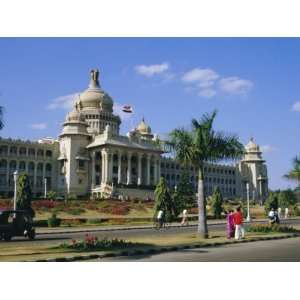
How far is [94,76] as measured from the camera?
100688 millimetres

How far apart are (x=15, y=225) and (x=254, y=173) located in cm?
10751

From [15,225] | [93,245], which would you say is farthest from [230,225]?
[15,225]

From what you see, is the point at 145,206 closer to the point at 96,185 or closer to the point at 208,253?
the point at 96,185

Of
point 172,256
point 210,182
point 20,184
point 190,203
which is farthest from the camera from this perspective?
point 210,182

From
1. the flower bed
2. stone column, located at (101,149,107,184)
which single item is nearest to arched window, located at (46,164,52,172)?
stone column, located at (101,149,107,184)

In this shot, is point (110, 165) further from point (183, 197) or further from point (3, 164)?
point (183, 197)

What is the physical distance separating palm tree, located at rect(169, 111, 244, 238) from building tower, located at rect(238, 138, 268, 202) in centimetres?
10175

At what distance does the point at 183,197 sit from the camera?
54281 mm

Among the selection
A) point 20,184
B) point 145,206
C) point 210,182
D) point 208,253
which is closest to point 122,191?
point 145,206

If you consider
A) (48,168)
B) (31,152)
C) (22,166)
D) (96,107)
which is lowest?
(48,168)

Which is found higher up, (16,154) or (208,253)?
(16,154)

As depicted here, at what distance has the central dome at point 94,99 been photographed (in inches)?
3839

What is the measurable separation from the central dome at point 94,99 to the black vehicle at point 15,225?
74.8 m
